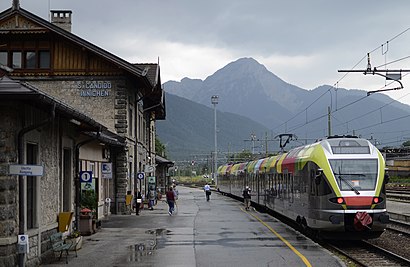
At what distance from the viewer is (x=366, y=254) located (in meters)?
15.8

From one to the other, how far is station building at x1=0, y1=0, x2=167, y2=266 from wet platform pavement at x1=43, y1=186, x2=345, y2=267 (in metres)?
1.26

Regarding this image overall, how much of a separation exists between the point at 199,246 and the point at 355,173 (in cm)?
458

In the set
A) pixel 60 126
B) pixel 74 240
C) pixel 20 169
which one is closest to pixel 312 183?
pixel 74 240

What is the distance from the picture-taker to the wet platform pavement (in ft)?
46.1

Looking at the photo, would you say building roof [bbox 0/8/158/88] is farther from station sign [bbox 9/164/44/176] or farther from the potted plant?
station sign [bbox 9/164/44/176]

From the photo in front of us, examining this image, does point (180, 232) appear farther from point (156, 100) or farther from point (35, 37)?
point (156, 100)

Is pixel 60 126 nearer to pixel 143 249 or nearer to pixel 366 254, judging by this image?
pixel 143 249

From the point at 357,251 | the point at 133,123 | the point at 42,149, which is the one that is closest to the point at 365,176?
the point at 357,251

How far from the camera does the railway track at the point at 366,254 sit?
555 inches

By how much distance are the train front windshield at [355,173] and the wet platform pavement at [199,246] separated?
1855 mm

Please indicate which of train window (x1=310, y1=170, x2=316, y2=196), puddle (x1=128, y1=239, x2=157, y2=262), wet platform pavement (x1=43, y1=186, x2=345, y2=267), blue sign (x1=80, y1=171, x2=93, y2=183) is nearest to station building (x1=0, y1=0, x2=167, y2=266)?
blue sign (x1=80, y1=171, x2=93, y2=183)

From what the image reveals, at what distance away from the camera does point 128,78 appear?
3081 centimetres

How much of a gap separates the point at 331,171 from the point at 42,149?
24.7 feet

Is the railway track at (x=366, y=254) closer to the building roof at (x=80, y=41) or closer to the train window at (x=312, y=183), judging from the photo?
the train window at (x=312, y=183)
